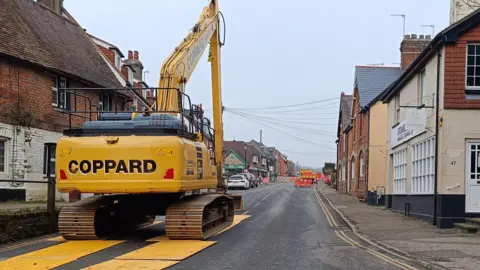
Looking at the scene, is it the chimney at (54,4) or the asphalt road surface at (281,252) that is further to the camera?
the chimney at (54,4)

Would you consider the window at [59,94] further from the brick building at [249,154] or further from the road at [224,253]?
the brick building at [249,154]

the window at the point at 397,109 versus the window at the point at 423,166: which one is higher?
the window at the point at 397,109

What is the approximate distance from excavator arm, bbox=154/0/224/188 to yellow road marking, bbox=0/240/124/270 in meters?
3.49

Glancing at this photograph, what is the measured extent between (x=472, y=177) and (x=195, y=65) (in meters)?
8.88

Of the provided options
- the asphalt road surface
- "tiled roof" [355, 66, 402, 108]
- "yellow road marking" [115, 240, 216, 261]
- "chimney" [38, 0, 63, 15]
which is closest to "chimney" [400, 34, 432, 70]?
"tiled roof" [355, 66, 402, 108]

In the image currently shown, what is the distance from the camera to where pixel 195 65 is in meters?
14.9

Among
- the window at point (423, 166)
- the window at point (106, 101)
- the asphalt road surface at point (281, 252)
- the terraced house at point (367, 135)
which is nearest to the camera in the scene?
the asphalt road surface at point (281, 252)

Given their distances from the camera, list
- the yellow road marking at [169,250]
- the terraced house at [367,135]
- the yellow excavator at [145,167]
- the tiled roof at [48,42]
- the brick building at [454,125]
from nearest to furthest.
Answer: the yellow road marking at [169,250] → the yellow excavator at [145,167] → the brick building at [454,125] → the tiled roof at [48,42] → the terraced house at [367,135]

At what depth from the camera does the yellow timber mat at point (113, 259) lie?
8641mm

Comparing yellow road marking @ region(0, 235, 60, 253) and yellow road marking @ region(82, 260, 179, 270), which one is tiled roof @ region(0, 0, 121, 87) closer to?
yellow road marking @ region(0, 235, 60, 253)

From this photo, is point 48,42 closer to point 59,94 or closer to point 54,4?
point 59,94

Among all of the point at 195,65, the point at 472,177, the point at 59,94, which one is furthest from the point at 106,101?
the point at 472,177

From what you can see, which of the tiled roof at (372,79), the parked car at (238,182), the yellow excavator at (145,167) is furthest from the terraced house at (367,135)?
the yellow excavator at (145,167)

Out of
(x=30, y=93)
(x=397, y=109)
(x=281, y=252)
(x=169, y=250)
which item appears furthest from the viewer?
(x=397, y=109)
